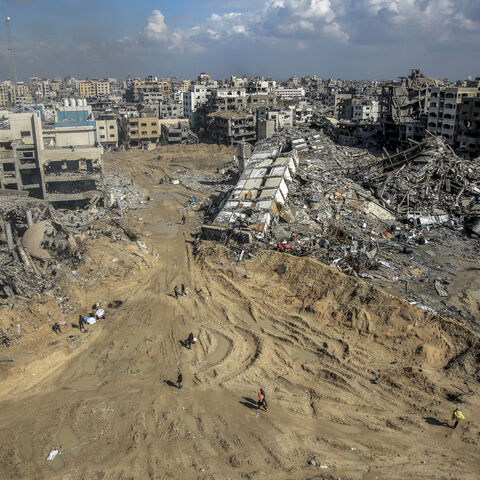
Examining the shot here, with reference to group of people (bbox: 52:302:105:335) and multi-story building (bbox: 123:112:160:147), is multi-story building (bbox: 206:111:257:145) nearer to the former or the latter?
multi-story building (bbox: 123:112:160:147)

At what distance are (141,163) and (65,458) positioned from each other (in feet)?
138

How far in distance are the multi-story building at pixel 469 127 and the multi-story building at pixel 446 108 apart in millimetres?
631

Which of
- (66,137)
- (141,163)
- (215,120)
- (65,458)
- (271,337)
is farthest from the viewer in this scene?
(215,120)

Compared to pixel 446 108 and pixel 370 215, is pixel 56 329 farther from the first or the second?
pixel 446 108

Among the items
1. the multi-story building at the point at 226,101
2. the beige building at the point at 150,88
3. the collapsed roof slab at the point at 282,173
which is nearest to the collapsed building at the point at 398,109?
the multi-story building at the point at 226,101

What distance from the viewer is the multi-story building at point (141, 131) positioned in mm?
60875

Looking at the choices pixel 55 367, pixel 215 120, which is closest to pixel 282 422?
pixel 55 367

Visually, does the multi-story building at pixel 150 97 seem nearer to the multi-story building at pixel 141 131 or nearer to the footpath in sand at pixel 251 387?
the multi-story building at pixel 141 131

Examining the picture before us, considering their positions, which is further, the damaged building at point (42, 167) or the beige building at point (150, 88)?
the beige building at point (150, 88)

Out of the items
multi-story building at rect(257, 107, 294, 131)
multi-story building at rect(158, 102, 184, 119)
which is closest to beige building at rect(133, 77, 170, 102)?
multi-story building at rect(158, 102, 184, 119)

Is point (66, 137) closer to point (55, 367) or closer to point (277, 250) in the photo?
point (277, 250)

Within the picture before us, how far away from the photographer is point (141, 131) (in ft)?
201

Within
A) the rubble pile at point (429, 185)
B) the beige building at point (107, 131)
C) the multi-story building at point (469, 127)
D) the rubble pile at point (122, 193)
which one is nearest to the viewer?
the rubble pile at point (429, 185)

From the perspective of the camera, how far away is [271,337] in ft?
53.8
